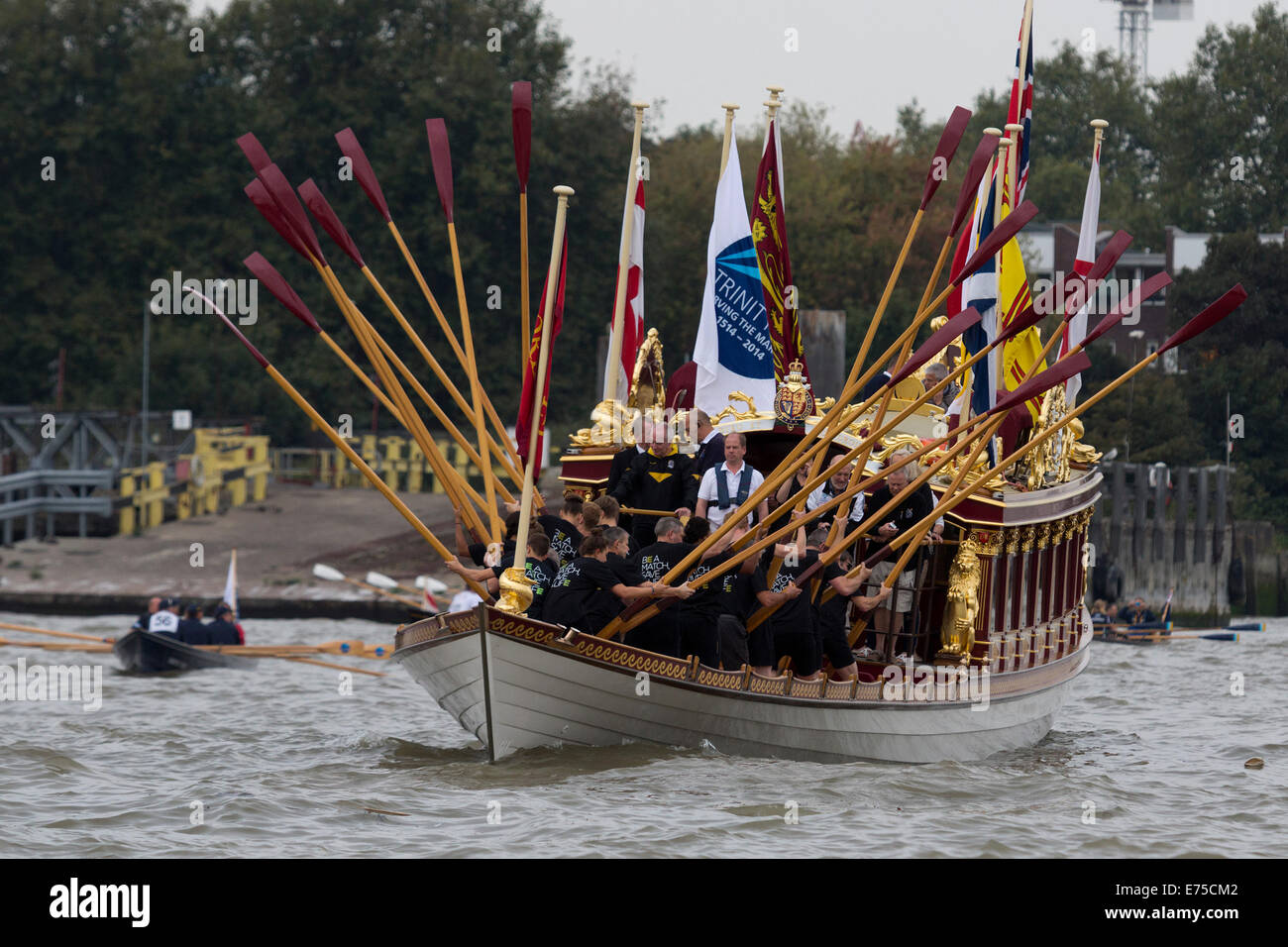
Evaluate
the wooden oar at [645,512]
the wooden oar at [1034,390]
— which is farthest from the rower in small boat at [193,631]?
the wooden oar at [1034,390]

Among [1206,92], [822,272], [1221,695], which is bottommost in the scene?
[1221,695]

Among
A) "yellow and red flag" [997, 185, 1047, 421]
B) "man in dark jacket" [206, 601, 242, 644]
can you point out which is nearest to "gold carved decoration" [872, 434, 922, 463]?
"yellow and red flag" [997, 185, 1047, 421]

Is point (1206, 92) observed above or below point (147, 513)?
above

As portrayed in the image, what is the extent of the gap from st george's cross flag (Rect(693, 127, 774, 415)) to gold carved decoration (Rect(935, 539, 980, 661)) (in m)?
2.80

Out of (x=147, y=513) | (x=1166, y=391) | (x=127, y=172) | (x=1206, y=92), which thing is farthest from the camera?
(x=1206, y=92)

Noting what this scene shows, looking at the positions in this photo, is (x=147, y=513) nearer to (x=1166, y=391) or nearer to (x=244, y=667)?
(x=244, y=667)

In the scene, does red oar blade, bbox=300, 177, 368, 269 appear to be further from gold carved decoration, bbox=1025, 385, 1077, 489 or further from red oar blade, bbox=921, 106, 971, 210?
gold carved decoration, bbox=1025, 385, 1077, 489

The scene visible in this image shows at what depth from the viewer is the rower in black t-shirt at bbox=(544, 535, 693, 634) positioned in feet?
59.2

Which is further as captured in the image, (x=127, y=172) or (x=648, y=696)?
(x=127, y=172)

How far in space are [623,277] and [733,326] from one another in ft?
9.67

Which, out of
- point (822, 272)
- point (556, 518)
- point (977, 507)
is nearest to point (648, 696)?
point (556, 518)

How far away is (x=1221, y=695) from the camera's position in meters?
32.2

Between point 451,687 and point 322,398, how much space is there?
134ft

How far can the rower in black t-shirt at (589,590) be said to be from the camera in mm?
18047
